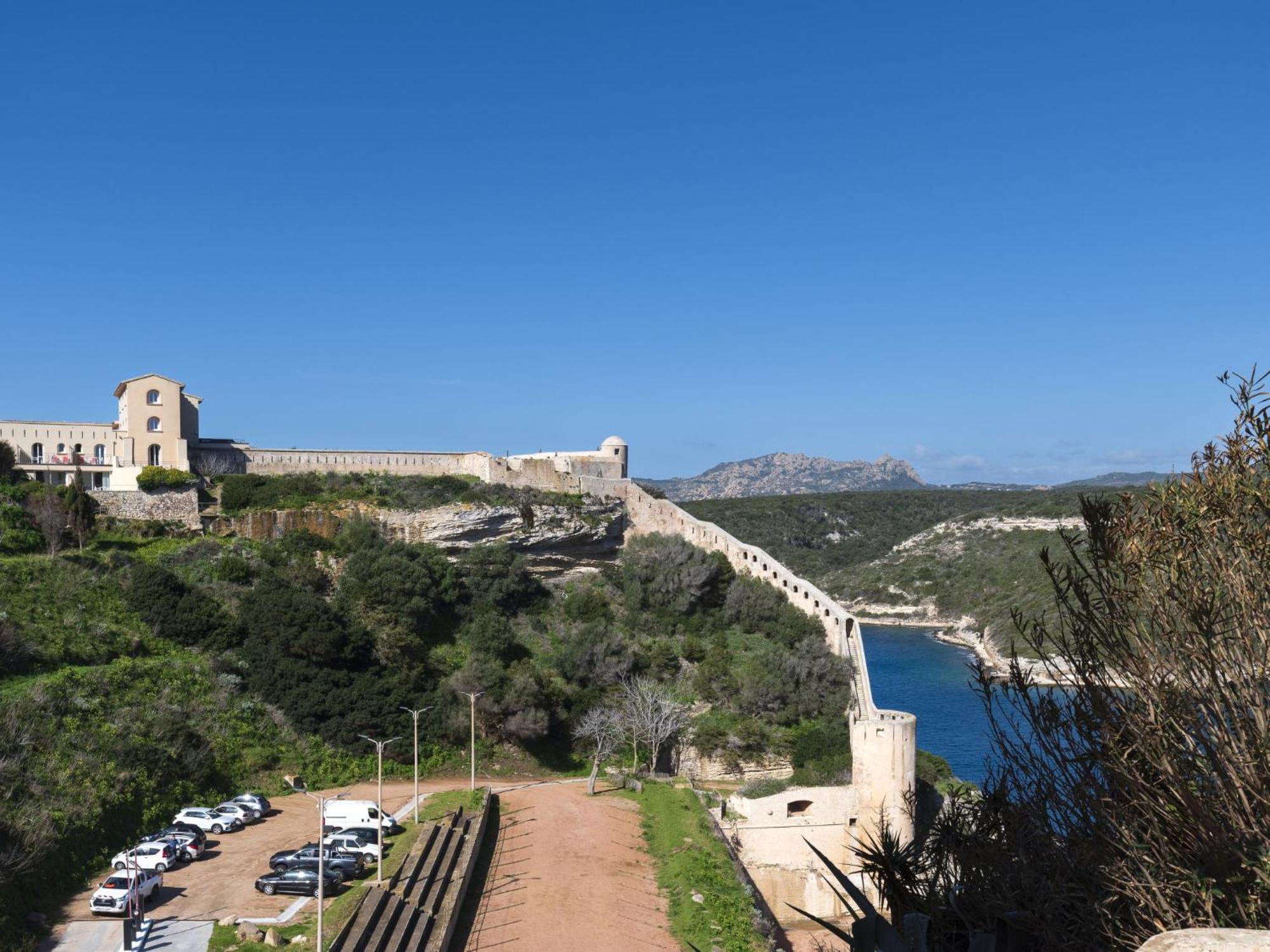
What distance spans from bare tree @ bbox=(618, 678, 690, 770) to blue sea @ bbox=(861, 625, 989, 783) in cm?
806

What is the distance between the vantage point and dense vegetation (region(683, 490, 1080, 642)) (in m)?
68.6

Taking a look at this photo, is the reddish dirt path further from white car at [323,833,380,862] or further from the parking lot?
the parking lot

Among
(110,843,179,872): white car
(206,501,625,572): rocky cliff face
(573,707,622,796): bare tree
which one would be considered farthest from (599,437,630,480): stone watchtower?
(110,843,179,872): white car

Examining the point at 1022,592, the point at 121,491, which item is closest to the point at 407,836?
the point at 121,491

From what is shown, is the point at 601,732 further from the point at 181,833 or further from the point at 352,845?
the point at 181,833

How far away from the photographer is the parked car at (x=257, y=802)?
69.8ft

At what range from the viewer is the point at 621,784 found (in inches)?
1008

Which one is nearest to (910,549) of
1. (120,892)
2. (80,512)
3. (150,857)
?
(80,512)

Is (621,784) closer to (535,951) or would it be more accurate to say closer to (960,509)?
(535,951)

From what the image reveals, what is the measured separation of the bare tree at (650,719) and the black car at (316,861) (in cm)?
1047

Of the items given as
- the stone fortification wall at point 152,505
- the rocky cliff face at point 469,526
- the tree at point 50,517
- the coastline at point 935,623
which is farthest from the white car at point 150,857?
the coastline at point 935,623

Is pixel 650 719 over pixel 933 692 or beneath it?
over

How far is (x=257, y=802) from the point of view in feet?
70.4

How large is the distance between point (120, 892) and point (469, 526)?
65.3 ft
